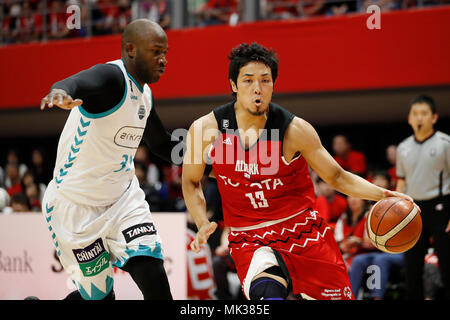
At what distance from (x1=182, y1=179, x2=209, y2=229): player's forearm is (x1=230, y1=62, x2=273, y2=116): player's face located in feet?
1.99

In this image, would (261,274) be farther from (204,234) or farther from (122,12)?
(122,12)

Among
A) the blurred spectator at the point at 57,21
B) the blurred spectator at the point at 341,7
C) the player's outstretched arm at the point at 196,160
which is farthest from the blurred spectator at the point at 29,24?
the player's outstretched arm at the point at 196,160

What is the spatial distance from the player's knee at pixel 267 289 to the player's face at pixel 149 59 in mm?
1412

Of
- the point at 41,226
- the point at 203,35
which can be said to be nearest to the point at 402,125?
the point at 203,35

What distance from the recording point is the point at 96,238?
11.9 feet

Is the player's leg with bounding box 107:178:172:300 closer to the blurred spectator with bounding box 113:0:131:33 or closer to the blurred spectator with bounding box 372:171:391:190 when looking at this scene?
the blurred spectator with bounding box 372:171:391:190

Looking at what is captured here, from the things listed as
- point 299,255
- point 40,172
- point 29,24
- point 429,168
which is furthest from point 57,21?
point 299,255

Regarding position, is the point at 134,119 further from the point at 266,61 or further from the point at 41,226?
the point at 41,226

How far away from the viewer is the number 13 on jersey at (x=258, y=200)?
3.61 m

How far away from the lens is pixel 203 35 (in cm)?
911

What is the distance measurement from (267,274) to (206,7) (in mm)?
7326

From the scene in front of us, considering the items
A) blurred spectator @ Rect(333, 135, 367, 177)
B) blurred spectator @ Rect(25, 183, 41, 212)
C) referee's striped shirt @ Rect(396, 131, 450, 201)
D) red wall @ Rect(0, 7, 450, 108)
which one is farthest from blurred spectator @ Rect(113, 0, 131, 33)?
referee's striped shirt @ Rect(396, 131, 450, 201)

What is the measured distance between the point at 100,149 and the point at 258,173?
0.98 m
